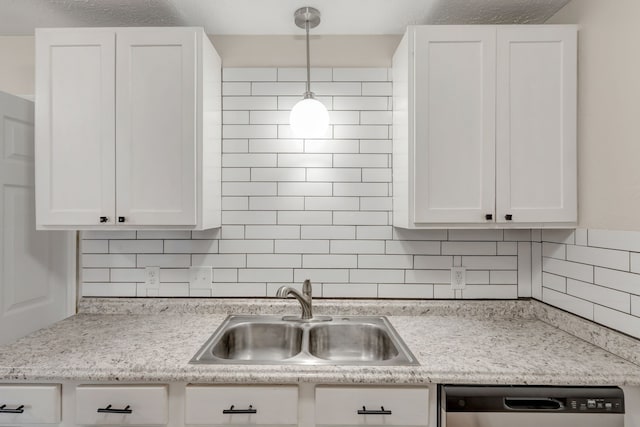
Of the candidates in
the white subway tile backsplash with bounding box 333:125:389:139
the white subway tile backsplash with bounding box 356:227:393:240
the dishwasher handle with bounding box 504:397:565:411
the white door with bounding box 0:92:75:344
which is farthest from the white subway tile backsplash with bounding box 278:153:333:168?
the dishwasher handle with bounding box 504:397:565:411

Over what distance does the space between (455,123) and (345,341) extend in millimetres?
1138

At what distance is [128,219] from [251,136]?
2.42 feet

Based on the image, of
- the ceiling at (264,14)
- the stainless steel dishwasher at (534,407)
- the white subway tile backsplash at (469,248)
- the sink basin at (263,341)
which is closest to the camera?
the stainless steel dishwasher at (534,407)

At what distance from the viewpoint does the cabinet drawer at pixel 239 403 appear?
1.34 meters

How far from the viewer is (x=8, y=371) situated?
133cm

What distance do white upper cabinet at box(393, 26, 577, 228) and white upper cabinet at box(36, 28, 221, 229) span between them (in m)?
1.00

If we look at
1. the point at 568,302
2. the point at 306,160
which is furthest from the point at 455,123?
the point at 568,302

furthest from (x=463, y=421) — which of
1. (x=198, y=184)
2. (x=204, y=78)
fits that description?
(x=204, y=78)

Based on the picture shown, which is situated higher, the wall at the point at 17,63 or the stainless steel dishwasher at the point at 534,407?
the wall at the point at 17,63

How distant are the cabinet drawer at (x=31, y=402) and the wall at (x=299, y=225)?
0.74 m

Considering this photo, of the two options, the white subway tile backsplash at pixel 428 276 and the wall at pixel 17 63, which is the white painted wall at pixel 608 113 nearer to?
the white subway tile backsplash at pixel 428 276

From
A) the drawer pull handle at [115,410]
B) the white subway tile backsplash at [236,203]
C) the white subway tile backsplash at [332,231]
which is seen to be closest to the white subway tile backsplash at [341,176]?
the white subway tile backsplash at [332,231]

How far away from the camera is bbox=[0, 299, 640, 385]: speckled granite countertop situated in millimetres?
1316

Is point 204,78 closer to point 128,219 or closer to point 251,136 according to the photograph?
point 251,136
